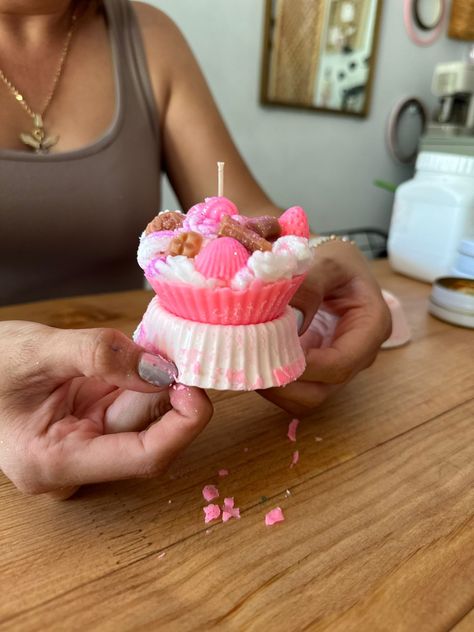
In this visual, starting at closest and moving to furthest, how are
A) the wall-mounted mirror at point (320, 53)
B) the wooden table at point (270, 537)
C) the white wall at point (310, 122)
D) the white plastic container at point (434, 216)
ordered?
the wooden table at point (270, 537), the white plastic container at point (434, 216), the white wall at point (310, 122), the wall-mounted mirror at point (320, 53)

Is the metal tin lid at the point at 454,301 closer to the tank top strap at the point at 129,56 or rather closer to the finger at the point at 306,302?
the finger at the point at 306,302

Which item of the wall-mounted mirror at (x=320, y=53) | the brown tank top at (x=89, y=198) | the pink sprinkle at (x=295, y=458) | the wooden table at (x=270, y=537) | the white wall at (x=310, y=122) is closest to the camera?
the wooden table at (x=270, y=537)

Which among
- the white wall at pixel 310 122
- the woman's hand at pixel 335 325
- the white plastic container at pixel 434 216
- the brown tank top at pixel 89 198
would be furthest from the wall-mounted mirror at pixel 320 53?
the woman's hand at pixel 335 325

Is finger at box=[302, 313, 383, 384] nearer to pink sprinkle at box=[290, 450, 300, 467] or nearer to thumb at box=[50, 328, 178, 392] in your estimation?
pink sprinkle at box=[290, 450, 300, 467]

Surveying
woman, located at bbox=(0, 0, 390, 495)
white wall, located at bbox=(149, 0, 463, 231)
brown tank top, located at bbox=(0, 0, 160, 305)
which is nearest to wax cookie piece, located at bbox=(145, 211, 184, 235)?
woman, located at bbox=(0, 0, 390, 495)

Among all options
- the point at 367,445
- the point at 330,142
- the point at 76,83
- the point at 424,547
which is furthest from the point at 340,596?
the point at 330,142

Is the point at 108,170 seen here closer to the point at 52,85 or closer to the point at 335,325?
the point at 52,85

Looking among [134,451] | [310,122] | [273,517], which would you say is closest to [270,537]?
[273,517]
